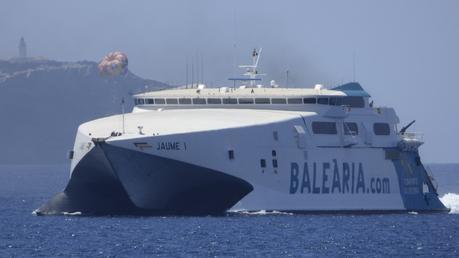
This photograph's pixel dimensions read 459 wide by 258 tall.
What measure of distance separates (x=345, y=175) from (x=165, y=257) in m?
25.2

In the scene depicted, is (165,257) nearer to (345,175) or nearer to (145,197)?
(145,197)

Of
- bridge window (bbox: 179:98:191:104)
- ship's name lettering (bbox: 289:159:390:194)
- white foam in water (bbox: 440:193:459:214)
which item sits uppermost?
bridge window (bbox: 179:98:191:104)

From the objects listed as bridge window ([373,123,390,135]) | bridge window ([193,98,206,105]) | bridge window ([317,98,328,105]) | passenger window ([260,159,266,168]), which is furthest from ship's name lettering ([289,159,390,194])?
bridge window ([193,98,206,105])

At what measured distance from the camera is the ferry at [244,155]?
83.7 meters

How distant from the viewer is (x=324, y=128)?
9169cm

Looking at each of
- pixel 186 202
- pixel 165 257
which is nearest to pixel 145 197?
pixel 186 202

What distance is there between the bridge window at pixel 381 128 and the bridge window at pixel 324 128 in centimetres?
409

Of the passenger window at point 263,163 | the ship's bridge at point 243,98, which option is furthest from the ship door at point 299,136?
the passenger window at point 263,163

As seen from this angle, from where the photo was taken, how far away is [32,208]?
337ft

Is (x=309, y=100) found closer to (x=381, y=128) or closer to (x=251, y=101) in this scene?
(x=251, y=101)

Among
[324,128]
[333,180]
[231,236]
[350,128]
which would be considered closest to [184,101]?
[324,128]

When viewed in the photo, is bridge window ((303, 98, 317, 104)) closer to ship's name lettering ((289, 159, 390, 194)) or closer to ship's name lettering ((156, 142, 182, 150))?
ship's name lettering ((289, 159, 390, 194))

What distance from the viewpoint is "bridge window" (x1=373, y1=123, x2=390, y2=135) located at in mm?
95938

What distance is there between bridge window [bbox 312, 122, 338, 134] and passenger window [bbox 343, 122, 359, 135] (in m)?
1.10
